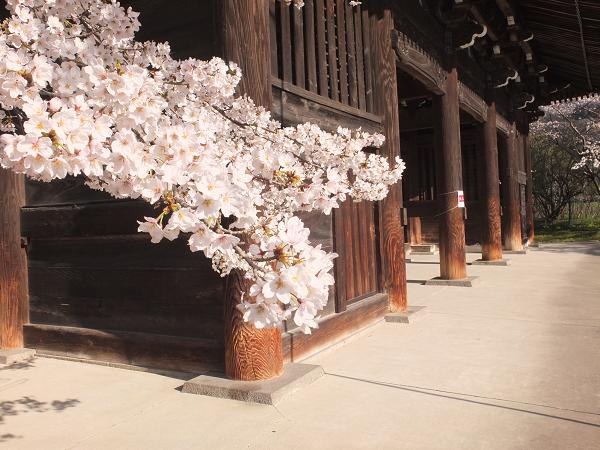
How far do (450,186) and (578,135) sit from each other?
18032 mm

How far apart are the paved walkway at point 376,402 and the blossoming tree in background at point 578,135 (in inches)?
666

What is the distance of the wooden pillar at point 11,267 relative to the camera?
4.67 m

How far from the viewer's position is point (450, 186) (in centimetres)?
835

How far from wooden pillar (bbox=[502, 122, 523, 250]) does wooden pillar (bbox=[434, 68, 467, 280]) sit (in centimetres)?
563

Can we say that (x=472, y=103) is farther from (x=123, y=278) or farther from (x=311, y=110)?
(x=123, y=278)

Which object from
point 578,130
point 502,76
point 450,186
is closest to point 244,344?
point 450,186

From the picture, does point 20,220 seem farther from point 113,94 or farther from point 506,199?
point 506,199

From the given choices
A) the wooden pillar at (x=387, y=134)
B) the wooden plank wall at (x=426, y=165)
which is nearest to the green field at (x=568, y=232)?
the wooden plank wall at (x=426, y=165)

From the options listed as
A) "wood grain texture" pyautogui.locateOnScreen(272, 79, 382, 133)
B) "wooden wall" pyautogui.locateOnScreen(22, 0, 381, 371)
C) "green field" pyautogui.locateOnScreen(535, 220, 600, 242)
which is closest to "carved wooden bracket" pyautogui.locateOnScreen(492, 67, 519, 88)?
"wood grain texture" pyautogui.locateOnScreen(272, 79, 382, 133)

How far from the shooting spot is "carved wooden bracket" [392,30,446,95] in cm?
635

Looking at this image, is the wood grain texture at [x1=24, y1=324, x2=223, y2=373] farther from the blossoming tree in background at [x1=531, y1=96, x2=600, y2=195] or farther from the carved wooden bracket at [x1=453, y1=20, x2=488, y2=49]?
the blossoming tree in background at [x1=531, y1=96, x2=600, y2=195]

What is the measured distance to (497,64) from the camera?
1117 cm

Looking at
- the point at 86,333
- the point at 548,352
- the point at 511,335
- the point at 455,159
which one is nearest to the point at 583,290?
the point at 455,159

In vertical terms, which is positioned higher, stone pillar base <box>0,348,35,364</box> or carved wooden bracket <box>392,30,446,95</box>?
carved wooden bracket <box>392,30,446,95</box>
